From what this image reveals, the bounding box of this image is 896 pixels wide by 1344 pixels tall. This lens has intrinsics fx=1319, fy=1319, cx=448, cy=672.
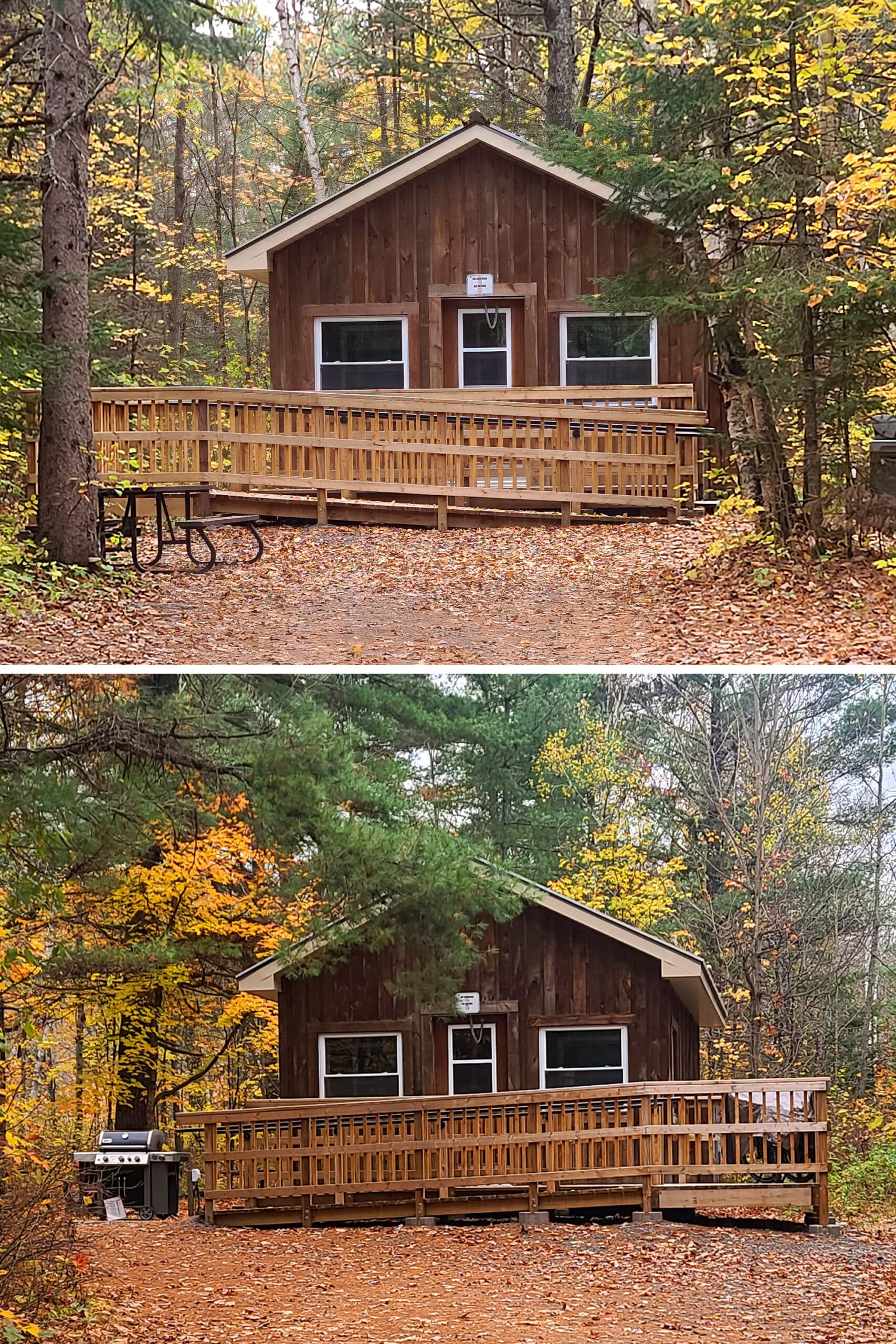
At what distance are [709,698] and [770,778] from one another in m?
1.49

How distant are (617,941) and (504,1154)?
2.65 m

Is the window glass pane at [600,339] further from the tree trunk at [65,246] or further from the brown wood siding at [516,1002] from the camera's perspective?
the brown wood siding at [516,1002]

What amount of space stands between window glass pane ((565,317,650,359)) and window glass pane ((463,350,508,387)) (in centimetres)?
74

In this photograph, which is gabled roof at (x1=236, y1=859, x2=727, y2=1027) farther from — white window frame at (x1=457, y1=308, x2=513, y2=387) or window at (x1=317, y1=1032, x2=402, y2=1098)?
white window frame at (x1=457, y1=308, x2=513, y2=387)

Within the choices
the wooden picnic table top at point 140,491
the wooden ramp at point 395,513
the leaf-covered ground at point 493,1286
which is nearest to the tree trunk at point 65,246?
the wooden picnic table top at point 140,491

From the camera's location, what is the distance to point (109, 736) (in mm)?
8953

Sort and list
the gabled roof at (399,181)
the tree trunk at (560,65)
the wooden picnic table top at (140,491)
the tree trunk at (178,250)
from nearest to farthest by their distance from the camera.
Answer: the wooden picnic table top at (140,491) < the tree trunk at (178,250) < the tree trunk at (560,65) < the gabled roof at (399,181)

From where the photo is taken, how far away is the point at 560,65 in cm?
1265

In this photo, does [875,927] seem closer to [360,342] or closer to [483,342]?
[483,342]

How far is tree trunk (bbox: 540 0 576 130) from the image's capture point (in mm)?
12602

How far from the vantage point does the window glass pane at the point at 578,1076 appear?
13703mm

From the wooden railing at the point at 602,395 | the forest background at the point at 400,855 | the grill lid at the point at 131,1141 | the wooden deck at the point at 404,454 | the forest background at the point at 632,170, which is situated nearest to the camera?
the forest background at the point at 400,855

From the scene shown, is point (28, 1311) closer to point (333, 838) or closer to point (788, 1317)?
point (333, 838)

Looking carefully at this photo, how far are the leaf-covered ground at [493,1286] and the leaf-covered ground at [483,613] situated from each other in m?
3.91
